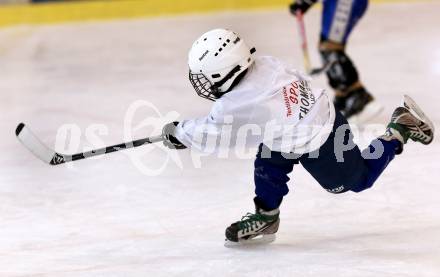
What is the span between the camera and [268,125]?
7.58ft

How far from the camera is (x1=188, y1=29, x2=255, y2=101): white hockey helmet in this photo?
2.26 meters

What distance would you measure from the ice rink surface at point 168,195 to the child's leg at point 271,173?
5.9 inches

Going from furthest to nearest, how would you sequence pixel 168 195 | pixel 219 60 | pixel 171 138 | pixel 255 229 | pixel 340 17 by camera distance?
1. pixel 340 17
2. pixel 168 195
3. pixel 255 229
4. pixel 171 138
5. pixel 219 60

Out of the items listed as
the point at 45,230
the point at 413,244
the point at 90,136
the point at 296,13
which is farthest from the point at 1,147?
the point at 413,244

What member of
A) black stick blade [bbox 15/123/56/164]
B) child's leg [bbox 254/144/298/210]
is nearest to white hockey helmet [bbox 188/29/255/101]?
child's leg [bbox 254/144/298/210]

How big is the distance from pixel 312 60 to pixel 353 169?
2.77 meters

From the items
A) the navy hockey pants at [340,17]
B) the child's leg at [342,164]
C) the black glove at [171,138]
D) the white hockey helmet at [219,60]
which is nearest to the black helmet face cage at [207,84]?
the white hockey helmet at [219,60]

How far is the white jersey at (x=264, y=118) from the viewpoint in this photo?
2291 mm

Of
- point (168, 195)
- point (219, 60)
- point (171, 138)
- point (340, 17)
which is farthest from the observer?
point (340, 17)

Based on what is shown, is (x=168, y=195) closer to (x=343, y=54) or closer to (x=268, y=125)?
(x=268, y=125)

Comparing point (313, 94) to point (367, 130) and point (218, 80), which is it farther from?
point (367, 130)

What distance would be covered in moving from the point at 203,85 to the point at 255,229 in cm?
48

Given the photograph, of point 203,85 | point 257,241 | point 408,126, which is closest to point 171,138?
point 203,85

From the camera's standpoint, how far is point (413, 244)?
7.82ft
